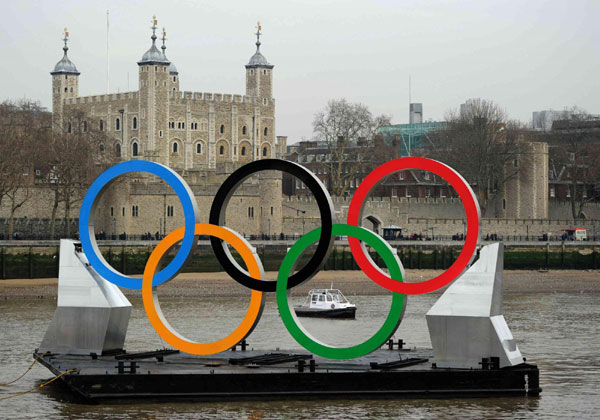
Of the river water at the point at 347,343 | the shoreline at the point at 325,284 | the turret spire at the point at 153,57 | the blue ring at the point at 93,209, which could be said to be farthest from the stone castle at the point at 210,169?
the blue ring at the point at 93,209

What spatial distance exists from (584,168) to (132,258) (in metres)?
44.4

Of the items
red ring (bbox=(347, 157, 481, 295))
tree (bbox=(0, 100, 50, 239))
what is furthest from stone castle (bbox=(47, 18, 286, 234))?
red ring (bbox=(347, 157, 481, 295))

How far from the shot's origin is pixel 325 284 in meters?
54.3

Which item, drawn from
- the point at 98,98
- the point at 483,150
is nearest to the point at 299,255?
the point at 483,150

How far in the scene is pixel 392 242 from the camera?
68.0 m

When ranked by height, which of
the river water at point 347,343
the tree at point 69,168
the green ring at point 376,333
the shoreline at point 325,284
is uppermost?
the tree at point 69,168

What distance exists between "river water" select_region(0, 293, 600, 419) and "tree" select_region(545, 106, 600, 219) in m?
39.8

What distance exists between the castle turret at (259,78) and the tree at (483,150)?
65.3 feet

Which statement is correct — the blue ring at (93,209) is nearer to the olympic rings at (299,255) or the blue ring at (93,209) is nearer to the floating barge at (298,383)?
the olympic rings at (299,255)

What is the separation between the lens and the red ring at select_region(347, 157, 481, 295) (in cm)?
2331

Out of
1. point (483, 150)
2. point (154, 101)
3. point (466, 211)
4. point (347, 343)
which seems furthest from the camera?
point (154, 101)

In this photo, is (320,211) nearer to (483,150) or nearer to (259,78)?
(483,150)

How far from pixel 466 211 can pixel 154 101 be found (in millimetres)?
73261

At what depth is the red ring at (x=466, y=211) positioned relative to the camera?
2331cm
